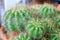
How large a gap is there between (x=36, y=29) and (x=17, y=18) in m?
0.22

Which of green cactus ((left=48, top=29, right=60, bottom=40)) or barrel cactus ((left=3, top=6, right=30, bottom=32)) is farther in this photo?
barrel cactus ((left=3, top=6, right=30, bottom=32))

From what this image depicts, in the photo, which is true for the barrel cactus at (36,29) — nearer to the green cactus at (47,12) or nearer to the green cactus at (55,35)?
the green cactus at (55,35)

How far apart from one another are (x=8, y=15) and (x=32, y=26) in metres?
0.27

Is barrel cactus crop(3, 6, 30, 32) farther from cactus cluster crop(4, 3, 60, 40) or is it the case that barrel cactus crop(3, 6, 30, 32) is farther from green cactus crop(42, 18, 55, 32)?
green cactus crop(42, 18, 55, 32)

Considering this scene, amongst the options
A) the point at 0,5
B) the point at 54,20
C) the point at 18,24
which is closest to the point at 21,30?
the point at 18,24

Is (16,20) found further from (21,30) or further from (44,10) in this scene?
(44,10)

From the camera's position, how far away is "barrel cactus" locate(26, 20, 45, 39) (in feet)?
3.23

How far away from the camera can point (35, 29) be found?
0.99 meters

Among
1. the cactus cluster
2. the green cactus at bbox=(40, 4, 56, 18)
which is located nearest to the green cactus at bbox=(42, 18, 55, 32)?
the cactus cluster

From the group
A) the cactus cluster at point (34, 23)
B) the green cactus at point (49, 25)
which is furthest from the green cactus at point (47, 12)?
the green cactus at point (49, 25)

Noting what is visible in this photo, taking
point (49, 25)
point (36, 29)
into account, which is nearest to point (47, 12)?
point (49, 25)

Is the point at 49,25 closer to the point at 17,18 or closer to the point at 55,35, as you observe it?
the point at 55,35

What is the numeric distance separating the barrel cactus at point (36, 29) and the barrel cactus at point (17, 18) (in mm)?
124

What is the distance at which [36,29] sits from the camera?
3.22ft
